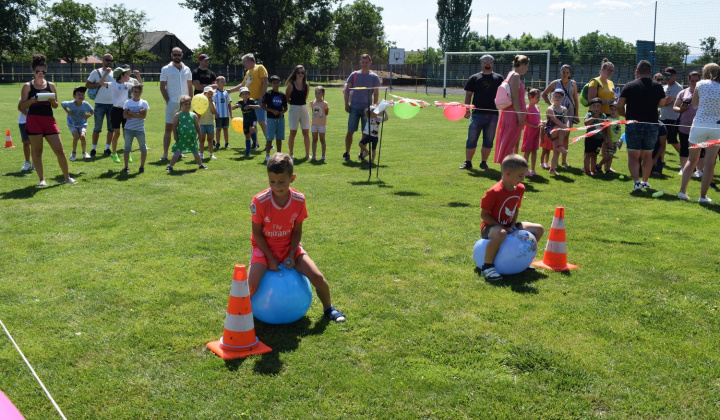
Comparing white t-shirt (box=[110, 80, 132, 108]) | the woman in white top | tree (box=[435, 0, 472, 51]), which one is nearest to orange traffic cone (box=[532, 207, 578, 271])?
the woman in white top

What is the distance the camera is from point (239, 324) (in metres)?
4.40

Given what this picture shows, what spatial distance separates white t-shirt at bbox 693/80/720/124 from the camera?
9.27 meters

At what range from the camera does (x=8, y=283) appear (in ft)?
18.9

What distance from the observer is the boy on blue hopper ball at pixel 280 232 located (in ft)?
15.7

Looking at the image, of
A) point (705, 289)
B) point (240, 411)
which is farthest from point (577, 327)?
point (240, 411)

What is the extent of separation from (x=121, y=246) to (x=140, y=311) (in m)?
2.14

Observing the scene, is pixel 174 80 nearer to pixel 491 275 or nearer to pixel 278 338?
pixel 491 275

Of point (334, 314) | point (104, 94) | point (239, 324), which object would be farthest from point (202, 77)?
point (239, 324)

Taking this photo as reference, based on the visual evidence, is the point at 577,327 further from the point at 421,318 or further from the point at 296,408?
the point at 296,408

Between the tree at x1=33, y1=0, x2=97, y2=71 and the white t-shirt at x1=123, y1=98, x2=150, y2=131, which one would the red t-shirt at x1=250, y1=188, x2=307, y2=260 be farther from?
the tree at x1=33, y1=0, x2=97, y2=71

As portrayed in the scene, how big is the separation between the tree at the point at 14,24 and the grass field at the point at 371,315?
6528 cm

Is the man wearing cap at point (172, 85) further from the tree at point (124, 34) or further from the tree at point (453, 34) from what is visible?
the tree at point (124, 34)

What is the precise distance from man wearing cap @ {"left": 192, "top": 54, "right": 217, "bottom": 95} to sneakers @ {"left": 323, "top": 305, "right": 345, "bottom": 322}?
1053 centimetres

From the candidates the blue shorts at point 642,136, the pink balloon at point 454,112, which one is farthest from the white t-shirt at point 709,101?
the pink balloon at point 454,112
